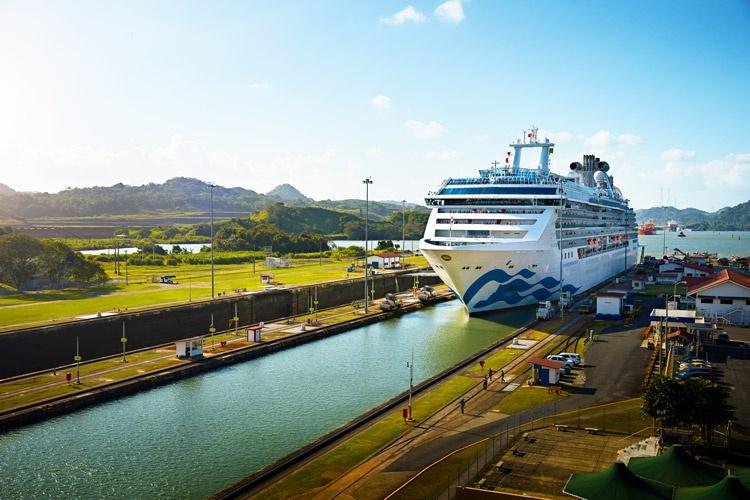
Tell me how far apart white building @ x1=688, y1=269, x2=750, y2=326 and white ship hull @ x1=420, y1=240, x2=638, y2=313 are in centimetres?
1185

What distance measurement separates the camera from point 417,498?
17.8 metres

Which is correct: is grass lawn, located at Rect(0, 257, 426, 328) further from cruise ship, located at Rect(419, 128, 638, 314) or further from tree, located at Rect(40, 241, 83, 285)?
cruise ship, located at Rect(419, 128, 638, 314)

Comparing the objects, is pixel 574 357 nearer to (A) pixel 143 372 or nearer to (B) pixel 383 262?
(A) pixel 143 372

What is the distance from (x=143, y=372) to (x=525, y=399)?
19703 mm

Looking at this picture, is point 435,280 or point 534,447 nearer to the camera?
point 534,447

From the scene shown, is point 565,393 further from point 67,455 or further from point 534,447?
point 67,455

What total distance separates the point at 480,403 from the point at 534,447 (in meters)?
5.99

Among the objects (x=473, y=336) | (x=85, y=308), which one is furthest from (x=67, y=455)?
(x=473, y=336)

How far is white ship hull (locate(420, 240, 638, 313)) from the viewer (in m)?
47.0

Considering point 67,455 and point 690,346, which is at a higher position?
point 690,346

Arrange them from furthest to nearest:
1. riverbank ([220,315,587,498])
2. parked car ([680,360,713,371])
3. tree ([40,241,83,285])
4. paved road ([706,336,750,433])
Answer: tree ([40,241,83,285]) → parked car ([680,360,713,371]) → paved road ([706,336,750,433]) → riverbank ([220,315,587,498])

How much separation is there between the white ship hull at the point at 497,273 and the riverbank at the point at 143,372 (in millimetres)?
9188

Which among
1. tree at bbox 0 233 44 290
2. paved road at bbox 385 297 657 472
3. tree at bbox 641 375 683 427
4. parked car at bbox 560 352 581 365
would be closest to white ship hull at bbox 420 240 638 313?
paved road at bbox 385 297 657 472

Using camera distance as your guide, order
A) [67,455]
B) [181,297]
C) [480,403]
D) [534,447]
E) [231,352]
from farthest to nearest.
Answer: [181,297]
[231,352]
[480,403]
[67,455]
[534,447]
